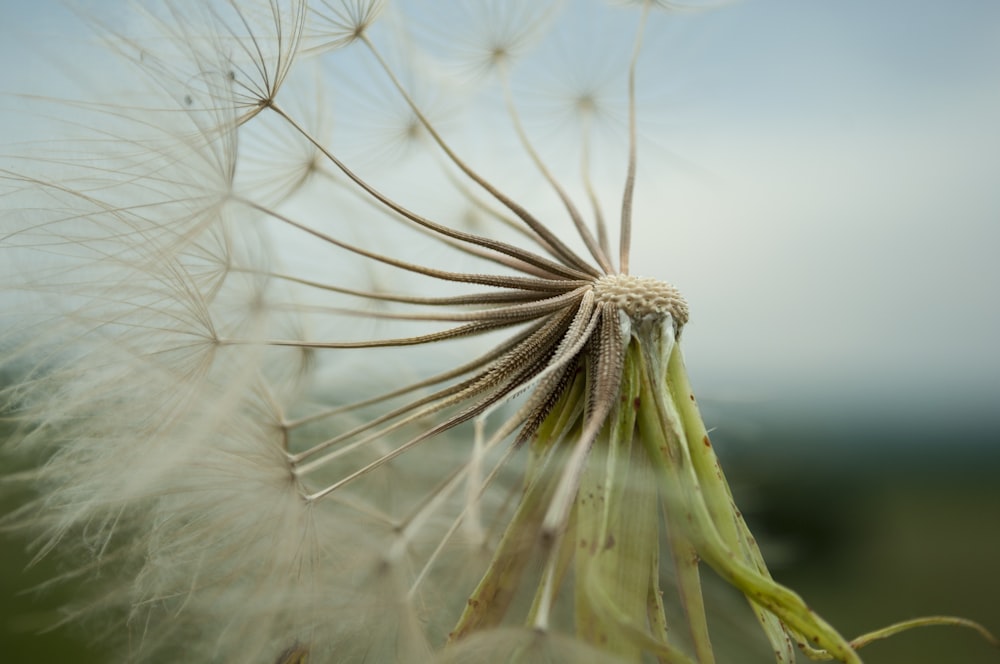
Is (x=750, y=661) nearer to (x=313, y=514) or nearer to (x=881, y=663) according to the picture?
(x=313, y=514)

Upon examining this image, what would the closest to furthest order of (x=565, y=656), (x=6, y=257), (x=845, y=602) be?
(x=565, y=656), (x=6, y=257), (x=845, y=602)

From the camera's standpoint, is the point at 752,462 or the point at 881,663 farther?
the point at 881,663

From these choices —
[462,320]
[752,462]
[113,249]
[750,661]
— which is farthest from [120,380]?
[752,462]

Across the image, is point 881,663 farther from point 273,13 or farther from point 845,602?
point 273,13

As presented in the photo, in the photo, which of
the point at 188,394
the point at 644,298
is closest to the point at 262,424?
the point at 188,394

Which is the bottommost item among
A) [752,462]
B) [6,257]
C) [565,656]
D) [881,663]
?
[881,663]

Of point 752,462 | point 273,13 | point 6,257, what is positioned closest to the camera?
point 6,257

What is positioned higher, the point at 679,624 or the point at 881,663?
the point at 679,624

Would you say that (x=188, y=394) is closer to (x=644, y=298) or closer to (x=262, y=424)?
(x=262, y=424)
